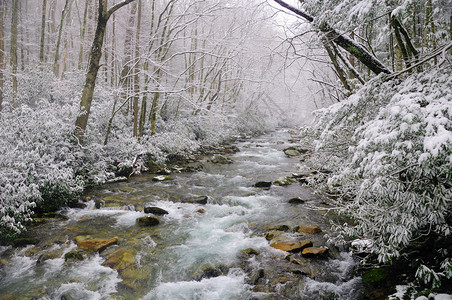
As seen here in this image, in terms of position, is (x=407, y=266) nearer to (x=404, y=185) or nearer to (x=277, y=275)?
(x=404, y=185)

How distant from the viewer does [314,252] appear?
17.5 ft

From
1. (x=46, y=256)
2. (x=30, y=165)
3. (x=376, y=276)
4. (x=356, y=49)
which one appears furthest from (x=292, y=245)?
(x=30, y=165)

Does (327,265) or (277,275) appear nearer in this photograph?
→ (277,275)

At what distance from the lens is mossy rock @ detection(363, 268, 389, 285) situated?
4.35m

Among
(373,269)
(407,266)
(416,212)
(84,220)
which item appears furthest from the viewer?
(84,220)

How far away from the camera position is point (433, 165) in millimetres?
2889

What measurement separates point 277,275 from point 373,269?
1686mm

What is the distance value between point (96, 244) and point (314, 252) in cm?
455

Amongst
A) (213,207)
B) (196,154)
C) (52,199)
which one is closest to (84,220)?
(52,199)

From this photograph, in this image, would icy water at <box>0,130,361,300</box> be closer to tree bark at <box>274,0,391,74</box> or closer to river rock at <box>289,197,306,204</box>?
river rock at <box>289,197,306,204</box>

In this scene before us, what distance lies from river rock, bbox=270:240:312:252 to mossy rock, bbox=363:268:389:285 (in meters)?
1.26

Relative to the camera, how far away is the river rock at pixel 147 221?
6725mm

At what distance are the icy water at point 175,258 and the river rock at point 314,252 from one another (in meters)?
0.15

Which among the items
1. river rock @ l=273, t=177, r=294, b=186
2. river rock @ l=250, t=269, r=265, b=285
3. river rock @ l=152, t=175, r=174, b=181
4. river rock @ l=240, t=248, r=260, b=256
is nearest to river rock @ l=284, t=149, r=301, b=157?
river rock @ l=273, t=177, r=294, b=186
